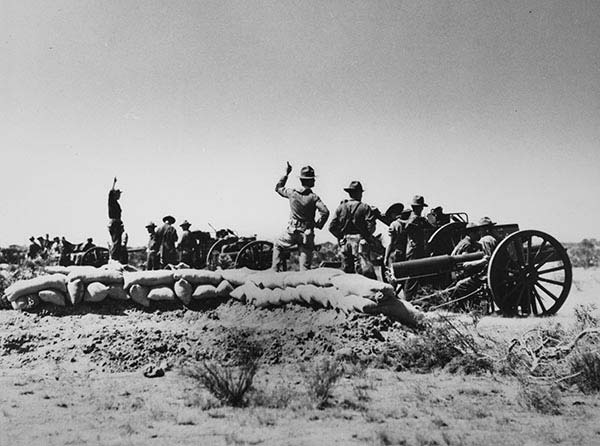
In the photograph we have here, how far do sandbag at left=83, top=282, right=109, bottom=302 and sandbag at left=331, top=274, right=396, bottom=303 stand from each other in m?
3.17

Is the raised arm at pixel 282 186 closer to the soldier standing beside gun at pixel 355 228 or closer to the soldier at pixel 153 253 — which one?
the soldier standing beside gun at pixel 355 228

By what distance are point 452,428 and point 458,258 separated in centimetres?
421

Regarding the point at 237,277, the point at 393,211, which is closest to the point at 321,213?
the point at 237,277

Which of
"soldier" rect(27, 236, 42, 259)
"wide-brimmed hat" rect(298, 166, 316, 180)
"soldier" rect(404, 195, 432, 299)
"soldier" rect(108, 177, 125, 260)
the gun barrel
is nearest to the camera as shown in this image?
the gun barrel

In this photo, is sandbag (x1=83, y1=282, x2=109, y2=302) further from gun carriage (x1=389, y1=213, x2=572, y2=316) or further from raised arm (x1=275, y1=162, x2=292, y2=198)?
gun carriage (x1=389, y1=213, x2=572, y2=316)

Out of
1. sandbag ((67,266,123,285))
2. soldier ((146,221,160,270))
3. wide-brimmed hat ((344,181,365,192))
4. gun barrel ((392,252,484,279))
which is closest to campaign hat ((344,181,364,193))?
wide-brimmed hat ((344,181,365,192))

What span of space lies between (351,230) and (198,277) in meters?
2.28

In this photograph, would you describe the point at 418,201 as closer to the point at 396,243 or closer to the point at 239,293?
the point at 396,243

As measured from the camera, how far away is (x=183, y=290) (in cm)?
686

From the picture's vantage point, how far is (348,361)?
16.1ft

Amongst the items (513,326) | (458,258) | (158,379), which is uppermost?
(458,258)

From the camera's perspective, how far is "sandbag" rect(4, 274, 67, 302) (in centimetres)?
680

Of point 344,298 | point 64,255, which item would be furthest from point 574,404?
point 64,255

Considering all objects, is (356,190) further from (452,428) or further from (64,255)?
(64,255)
